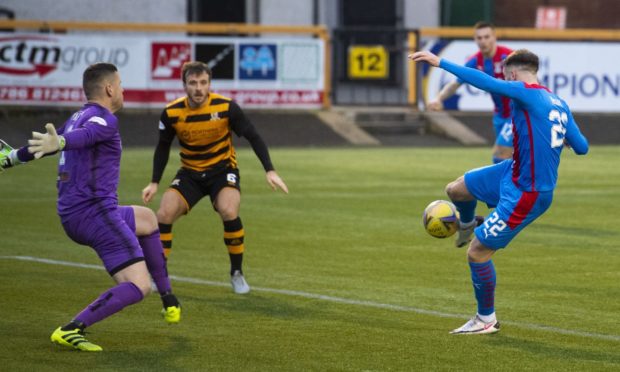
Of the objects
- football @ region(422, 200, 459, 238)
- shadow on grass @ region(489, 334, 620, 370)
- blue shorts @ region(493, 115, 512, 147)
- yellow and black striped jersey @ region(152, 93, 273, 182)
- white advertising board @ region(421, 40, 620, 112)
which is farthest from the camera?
white advertising board @ region(421, 40, 620, 112)

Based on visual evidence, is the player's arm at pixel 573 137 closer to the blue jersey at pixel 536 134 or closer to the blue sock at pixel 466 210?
the blue jersey at pixel 536 134

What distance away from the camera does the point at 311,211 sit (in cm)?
1725

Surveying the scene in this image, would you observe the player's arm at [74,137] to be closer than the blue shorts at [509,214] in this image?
Yes

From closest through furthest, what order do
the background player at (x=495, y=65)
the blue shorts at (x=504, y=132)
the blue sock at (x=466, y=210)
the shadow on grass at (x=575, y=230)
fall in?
1. the blue sock at (x=466, y=210)
2. the shadow on grass at (x=575, y=230)
3. the blue shorts at (x=504, y=132)
4. the background player at (x=495, y=65)

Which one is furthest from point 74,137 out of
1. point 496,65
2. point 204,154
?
point 496,65

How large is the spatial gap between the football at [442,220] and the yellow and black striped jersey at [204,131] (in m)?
1.69

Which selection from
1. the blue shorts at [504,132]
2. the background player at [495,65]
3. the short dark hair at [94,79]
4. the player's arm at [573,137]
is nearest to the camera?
the short dark hair at [94,79]

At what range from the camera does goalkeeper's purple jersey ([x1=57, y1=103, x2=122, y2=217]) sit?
856 centimetres

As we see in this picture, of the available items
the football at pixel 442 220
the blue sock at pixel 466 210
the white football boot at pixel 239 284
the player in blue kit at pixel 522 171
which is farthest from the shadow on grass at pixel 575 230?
the player in blue kit at pixel 522 171

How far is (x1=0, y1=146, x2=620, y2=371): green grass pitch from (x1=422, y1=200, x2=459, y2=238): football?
1.88 ft

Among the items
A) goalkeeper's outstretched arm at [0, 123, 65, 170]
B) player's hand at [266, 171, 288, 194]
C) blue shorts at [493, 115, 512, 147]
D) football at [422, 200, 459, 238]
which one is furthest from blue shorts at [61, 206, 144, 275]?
blue shorts at [493, 115, 512, 147]

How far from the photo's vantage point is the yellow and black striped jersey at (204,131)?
1159cm

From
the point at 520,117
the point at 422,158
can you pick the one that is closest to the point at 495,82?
the point at 520,117

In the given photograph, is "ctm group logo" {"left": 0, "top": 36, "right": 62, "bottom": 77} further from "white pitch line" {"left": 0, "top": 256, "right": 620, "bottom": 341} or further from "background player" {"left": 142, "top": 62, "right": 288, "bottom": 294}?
"background player" {"left": 142, "top": 62, "right": 288, "bottom": 294}
